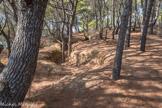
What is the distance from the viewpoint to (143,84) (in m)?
3.92

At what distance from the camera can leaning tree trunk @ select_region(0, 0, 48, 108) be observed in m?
2.51

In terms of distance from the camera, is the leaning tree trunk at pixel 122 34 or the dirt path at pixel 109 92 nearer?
Answer: the dirt path at pixel 109 92

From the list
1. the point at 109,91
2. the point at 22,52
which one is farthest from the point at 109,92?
the point at 22,52

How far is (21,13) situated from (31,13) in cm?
27

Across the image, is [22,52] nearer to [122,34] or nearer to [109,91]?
[109,91]

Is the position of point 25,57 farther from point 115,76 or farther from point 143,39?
point 143,39

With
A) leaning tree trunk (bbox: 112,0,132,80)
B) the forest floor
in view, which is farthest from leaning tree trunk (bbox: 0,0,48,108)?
leaning tree trunk (bbox: 112,0,132,80)

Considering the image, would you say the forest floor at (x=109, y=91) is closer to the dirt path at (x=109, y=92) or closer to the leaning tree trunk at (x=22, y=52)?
the dirt path at (x=109, y=92)

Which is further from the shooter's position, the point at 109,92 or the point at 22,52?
the point at 109,92

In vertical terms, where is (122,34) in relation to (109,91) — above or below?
above

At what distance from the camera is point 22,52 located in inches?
101

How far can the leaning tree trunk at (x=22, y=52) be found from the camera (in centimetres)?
251

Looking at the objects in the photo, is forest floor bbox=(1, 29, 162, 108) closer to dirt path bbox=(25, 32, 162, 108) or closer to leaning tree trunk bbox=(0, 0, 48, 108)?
dirt path bbox=(25, 32, 162, 108)

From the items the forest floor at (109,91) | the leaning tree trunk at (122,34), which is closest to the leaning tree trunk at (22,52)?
the forest floor at (109,91)
